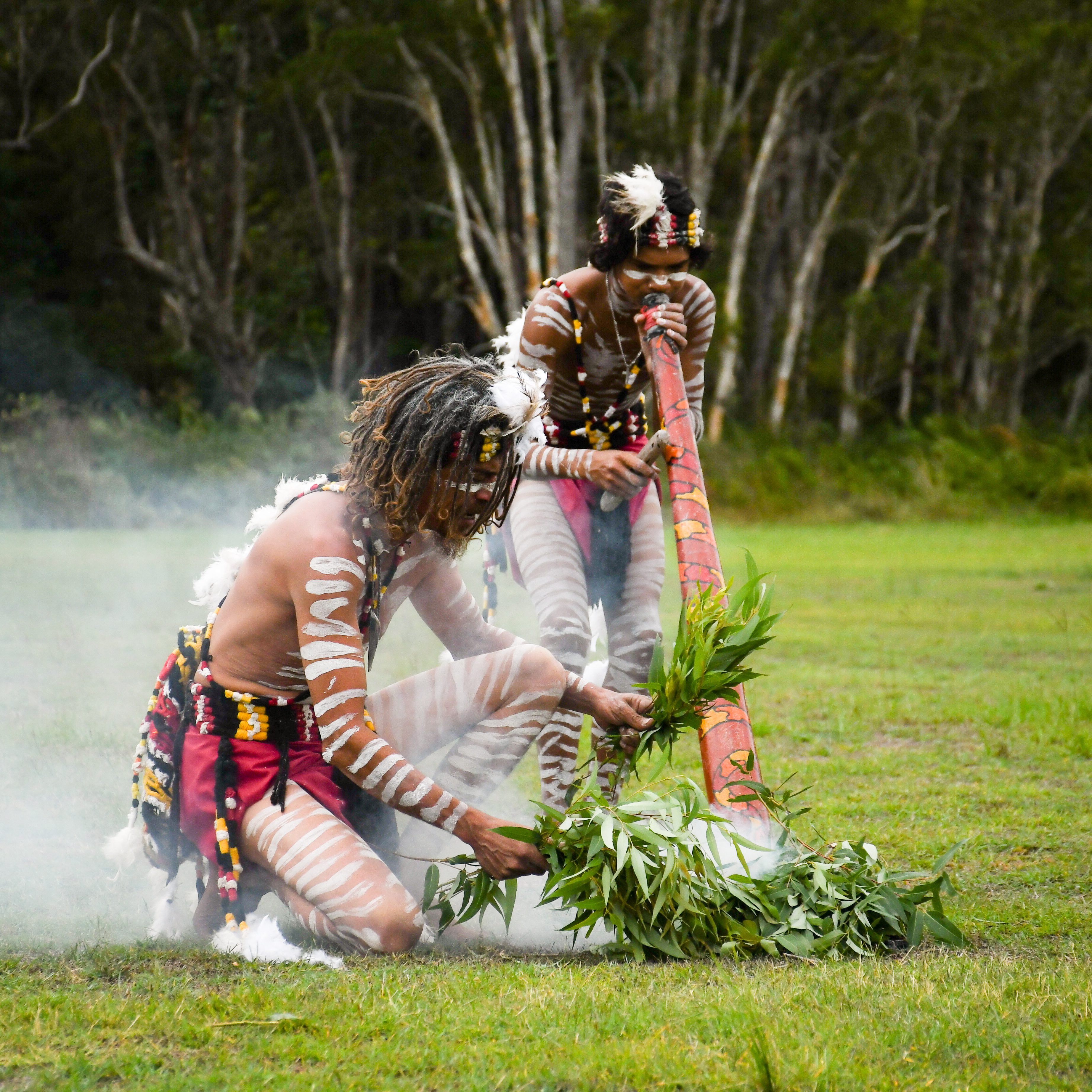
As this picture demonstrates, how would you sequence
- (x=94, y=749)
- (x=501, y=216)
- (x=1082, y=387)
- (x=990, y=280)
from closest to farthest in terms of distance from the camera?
(x=94, y=749)
(x=501, y=216)
(x=990, y=280)
(x=1082, y=387)

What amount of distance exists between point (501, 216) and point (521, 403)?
2229 cm

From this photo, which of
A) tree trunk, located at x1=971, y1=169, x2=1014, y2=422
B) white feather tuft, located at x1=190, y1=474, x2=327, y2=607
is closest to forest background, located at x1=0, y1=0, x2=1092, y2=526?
tree trunk, located at x1=971, y1=169, x2=1014, y2=422

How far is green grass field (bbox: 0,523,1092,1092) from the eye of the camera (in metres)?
2.46

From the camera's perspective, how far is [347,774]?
127 inches

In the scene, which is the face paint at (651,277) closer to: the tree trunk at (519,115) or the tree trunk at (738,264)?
the tree trunk at (519,115)

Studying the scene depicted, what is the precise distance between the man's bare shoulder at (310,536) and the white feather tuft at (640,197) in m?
1.43

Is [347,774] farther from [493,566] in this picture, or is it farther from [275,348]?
[275,348]

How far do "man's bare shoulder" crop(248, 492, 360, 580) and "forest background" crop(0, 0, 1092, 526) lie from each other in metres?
15.3

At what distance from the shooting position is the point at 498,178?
25297mm

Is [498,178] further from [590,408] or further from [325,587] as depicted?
[325,587]

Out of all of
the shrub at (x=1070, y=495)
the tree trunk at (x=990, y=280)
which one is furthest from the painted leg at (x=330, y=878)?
the tree trunk at (x=990, y=280)

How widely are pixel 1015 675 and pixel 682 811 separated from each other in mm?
5007

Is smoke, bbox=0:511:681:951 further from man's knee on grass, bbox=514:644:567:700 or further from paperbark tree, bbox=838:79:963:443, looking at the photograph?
paperbark tree, bbox=838:79:963:443

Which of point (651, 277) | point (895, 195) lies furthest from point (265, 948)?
point (895, 195)
